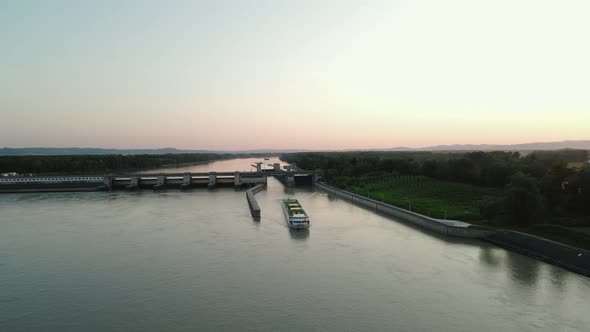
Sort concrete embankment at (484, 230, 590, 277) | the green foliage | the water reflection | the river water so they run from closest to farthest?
the river water
concrete embankment at (484, 230, 590, 277)
the water reflection
the green foliage

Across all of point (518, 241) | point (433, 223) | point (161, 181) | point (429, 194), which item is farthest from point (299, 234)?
point (161, 181)

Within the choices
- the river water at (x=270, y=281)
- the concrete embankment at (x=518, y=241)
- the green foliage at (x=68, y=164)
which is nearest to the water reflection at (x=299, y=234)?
the river water at (x=270, y=281)

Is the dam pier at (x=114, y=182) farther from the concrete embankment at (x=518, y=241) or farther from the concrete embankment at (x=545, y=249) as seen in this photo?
the concrete embankment at (x=545, y=249)

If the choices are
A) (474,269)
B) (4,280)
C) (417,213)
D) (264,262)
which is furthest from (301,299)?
(417,213)

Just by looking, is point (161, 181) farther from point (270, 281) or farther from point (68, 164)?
point (270, 281)

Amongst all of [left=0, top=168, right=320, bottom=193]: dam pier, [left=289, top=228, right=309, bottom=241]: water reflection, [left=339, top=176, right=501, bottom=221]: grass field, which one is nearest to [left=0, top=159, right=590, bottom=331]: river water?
[left=289, top=228, right=309, bottom=241]: water reflection

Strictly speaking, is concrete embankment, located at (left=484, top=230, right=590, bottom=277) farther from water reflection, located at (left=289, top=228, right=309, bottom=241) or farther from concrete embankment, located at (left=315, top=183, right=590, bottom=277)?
water reflection, located at (left=289, top=228, right=309, bottom=241)
